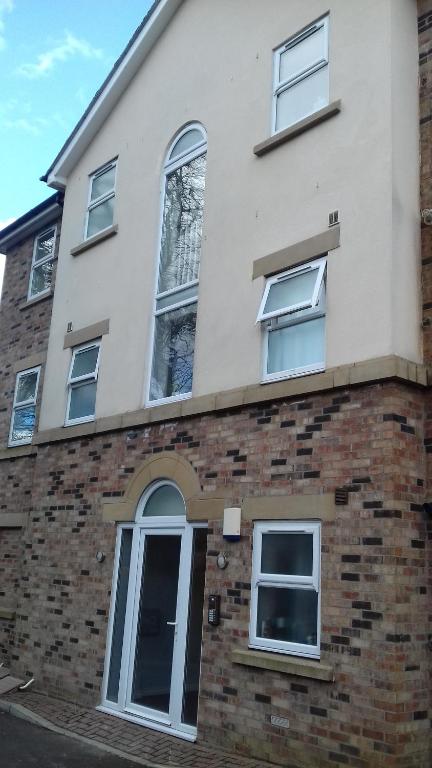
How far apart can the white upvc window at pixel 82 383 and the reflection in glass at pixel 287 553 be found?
12.7 feet

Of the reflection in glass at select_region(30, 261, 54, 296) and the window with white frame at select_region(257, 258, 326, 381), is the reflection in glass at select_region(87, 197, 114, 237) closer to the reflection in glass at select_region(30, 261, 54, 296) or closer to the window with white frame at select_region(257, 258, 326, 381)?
the reflection in glass at select_region(30, 261, 54, 296)

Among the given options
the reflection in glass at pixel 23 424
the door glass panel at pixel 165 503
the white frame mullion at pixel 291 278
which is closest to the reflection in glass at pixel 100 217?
the reflection in glass at pixel 23 424

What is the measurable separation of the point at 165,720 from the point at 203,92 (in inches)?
300

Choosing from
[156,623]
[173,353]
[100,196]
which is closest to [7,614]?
[156,623]

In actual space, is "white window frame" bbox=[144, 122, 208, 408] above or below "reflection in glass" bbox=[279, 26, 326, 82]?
below

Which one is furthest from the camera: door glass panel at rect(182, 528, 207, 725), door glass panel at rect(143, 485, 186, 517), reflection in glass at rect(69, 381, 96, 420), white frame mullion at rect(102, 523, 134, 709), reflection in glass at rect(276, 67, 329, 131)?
reflection in glass at rect(69, 381, 96, 420)

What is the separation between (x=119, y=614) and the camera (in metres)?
8.95

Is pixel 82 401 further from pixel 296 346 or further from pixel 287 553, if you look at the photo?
pixel 287 553

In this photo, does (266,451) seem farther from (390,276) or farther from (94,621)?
(94,621)

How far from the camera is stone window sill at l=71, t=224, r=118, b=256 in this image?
10.7 metres

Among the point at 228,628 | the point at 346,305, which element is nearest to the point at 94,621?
the point at 228,628

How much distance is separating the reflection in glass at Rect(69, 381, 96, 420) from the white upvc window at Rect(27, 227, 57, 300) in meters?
2.72

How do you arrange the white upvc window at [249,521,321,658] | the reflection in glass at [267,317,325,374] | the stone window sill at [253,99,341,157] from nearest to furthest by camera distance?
the white upvc window at [249,521,321,658]
the reflection in glass at [267,317,325,374]
the stone window sill at [253,99,341,157]

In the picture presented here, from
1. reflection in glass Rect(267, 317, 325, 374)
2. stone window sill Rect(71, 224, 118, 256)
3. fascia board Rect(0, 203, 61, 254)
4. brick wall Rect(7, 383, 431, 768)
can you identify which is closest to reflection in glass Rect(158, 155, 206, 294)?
stone window sill Rect(71, 224, 118, 256)
